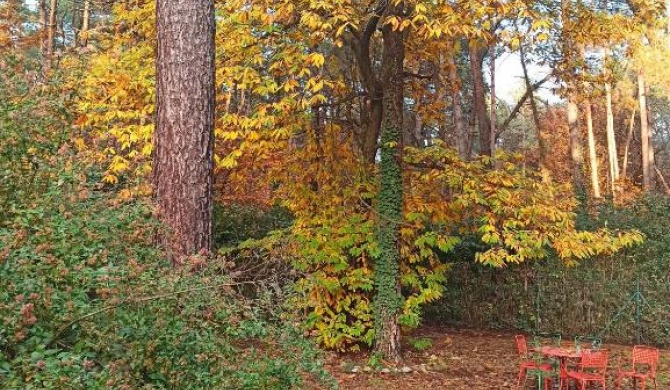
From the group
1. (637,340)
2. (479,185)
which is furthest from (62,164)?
(637,340)

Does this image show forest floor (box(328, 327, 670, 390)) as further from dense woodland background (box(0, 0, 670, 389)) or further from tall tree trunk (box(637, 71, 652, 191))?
tall tree trunk (box(637, 71, 652, 191))

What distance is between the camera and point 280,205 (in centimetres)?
1073

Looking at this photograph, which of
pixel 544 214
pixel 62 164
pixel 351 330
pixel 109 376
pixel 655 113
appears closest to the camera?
pixel 109 376

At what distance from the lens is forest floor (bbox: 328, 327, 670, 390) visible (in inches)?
317

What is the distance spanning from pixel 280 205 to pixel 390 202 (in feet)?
7.65

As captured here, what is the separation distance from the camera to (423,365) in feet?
29.1

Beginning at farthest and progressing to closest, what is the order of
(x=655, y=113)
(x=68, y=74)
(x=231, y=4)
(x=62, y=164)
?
(x=655, y=113), (x=231, y=4), (x=68, y=74), (x=62, y=164)

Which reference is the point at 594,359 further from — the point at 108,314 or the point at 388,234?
the point at 108,314

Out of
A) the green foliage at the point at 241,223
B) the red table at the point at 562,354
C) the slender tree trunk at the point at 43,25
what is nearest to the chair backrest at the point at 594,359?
the red table at the point at 562,354

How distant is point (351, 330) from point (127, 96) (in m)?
4.74

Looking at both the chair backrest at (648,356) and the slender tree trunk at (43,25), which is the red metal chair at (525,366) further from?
the slender tree trunk at (43,25)

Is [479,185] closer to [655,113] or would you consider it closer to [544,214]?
[544,214]

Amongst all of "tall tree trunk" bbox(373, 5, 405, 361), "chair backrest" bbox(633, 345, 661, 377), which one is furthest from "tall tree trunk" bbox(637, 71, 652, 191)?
"tall tree trunk" bbox(373, 5, 405, 361)

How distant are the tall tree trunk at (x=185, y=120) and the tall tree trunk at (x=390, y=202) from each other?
4.69 meters
